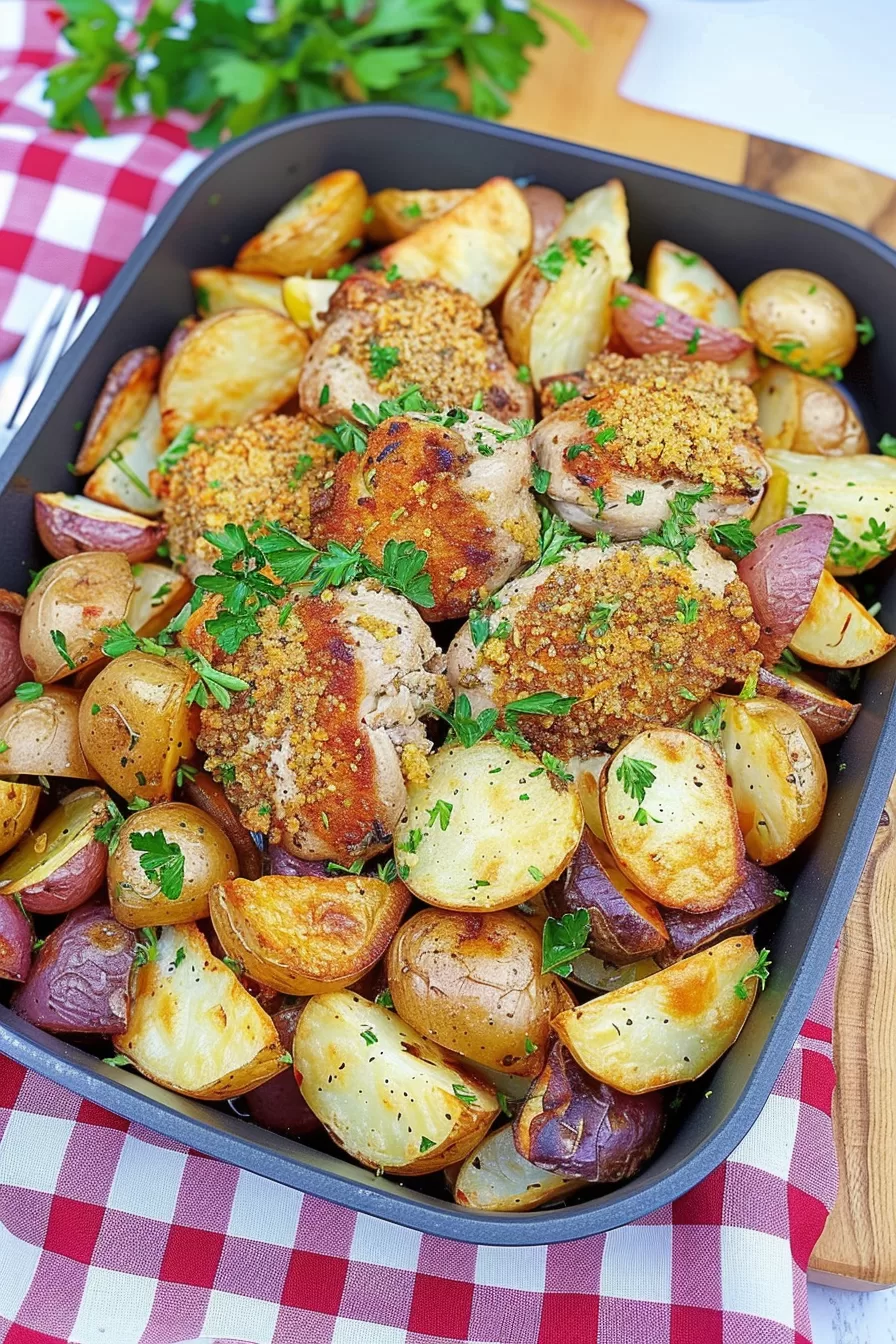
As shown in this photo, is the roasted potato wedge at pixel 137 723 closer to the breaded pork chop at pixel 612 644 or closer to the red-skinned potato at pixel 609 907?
the breaded pork chop at pixel 612 644

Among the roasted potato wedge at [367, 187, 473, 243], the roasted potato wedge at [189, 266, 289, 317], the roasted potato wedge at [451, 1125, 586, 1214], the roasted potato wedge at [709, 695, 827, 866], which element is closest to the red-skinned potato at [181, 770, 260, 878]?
the roasted potato wedge at [451, 1125, 586, 1214]

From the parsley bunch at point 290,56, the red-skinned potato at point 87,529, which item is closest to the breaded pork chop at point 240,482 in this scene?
the red-skinned potato at point 87,529

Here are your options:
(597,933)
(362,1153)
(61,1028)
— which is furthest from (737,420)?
(61,1028)

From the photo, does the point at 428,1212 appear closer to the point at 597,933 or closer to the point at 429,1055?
the point at 429,1055

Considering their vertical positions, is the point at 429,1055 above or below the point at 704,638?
below

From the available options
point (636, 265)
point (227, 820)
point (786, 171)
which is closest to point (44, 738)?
point (227, 820)

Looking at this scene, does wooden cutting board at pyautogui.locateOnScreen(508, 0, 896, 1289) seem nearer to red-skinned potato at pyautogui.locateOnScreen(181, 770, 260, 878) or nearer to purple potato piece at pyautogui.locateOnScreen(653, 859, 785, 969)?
purple potato piece at pyautogui.locateOnScreen(653, 859, 785, 969)

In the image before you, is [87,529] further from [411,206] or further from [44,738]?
[411,206]
